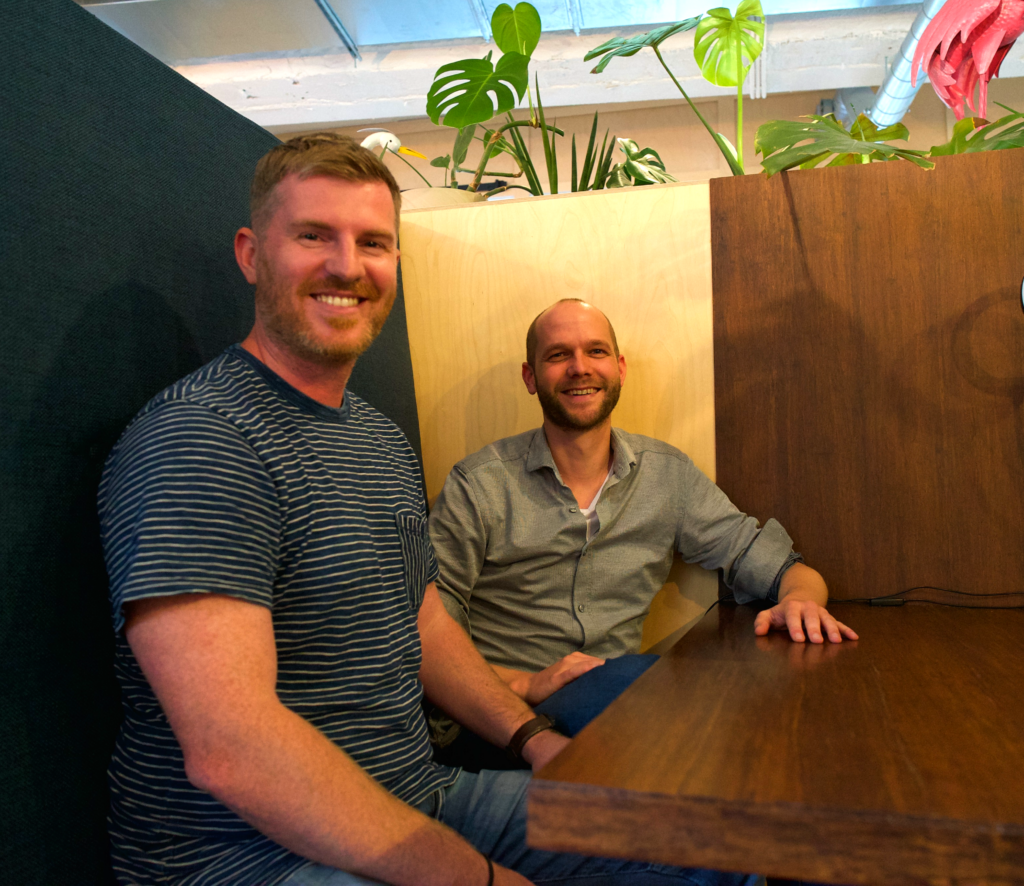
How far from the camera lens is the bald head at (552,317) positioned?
1.69 metres

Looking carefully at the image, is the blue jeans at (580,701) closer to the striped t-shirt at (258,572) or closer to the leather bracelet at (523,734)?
the leather bracelet at (523,734)

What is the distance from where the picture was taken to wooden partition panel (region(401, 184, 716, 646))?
5.80ft

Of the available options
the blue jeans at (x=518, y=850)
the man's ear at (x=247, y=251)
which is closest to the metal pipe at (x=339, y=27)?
the man's ear at (x=247, y=251)

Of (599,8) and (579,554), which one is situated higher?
(599,8)

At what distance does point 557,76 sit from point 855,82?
1742 mm

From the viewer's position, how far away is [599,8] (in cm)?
440

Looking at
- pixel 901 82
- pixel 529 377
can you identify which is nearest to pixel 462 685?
pixel 529 377

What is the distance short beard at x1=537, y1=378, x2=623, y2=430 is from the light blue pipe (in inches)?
122

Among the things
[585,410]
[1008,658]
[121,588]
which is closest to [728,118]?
[585,410]

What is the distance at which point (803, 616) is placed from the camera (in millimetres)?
1275

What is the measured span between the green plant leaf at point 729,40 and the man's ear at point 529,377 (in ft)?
2.69

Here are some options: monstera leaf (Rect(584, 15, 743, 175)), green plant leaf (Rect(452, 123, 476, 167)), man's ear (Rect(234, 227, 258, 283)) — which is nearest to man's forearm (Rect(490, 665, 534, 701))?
man's ear (Rect(234, 227, 258, 283))

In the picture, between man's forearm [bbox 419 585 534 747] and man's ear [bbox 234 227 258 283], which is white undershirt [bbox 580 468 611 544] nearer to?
man's forearm [bbox 419 585 534 747]

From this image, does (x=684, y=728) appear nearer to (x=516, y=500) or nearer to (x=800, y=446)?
(x=516, y=500)
